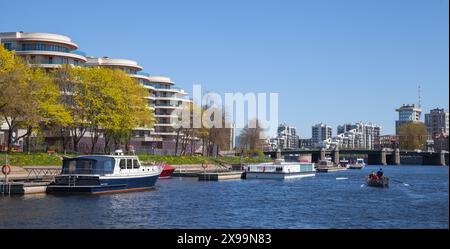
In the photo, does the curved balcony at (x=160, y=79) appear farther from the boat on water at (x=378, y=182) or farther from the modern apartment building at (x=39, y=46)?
the boat on water at (x=378, y=182)

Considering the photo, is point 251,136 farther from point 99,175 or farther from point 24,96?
point 99,175

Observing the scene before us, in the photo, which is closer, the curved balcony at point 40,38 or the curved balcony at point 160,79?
the curved balcony at point 40,38

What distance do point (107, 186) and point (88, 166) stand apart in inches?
118

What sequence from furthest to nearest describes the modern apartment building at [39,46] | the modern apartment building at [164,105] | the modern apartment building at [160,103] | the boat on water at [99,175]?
the modern apartment building at [164,105] < the modern apartment building at [160,103] < the modern apartment building at [39,46] < the boat on water at [99,175]

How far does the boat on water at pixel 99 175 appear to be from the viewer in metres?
54.6

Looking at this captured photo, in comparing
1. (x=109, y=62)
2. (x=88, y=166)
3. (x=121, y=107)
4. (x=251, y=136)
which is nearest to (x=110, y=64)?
(x=109, y=62)

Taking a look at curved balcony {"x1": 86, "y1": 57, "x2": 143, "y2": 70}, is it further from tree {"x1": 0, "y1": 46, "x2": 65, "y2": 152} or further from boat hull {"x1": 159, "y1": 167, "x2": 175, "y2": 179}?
boat hull {"x1": 159, "y1": 167, "x2": 175, "y2": 179}

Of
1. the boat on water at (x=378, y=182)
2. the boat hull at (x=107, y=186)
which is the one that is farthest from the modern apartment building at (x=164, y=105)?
the boat hull at (x=107, y=186)

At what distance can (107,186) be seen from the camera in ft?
184

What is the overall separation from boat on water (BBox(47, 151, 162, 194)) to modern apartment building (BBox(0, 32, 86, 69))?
6354 cm

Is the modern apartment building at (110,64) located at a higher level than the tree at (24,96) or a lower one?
higher

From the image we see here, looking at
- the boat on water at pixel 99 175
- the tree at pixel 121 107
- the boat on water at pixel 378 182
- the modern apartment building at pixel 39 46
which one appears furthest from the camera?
the modern apartment building at pixel 39 46

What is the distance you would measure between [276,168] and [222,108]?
4560cm

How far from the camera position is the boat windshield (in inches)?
2237
